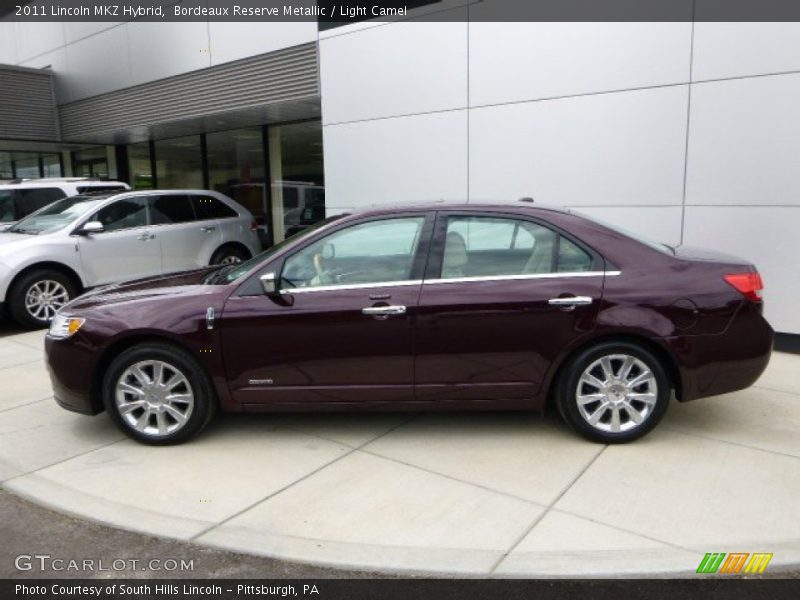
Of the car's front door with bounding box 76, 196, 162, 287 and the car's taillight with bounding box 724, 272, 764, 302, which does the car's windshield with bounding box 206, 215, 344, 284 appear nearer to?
the car's taillight with bounding box 724, 272, 764, 302

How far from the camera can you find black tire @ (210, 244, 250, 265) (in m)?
10.4

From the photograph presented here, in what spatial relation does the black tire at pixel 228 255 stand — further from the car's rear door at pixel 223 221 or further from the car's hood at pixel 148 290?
the car's hood at pixel 148 290

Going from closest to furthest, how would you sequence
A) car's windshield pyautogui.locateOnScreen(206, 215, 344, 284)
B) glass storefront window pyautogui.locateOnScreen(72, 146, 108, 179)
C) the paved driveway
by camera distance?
the paved driveway
car's windshield pyautogui.locateOnScreen(206, 215, 344, 284)
glass storefront window pyautogui.locateOnScreen(72, 146, 108, 179)

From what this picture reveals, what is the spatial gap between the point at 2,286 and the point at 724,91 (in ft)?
27.4

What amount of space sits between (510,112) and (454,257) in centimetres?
440

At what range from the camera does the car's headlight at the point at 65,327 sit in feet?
14.2

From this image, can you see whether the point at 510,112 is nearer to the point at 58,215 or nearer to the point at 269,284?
the point at 269,284

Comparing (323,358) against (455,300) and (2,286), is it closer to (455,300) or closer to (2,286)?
(455,300)

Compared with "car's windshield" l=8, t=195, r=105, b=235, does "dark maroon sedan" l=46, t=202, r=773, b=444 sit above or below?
below

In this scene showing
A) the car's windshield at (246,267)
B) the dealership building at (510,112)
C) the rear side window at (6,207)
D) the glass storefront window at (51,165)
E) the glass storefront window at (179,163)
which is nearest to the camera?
the car's windshield at (246,267)

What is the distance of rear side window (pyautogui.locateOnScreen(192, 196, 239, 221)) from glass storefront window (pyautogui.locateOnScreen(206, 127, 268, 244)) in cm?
346

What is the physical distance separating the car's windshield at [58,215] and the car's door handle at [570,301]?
7.15m

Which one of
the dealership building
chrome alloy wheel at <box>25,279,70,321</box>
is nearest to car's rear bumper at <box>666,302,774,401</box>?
the dealership building

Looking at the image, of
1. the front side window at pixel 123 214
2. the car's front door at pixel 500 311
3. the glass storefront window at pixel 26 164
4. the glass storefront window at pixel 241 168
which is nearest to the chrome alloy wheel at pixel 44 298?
the front side window at pixel 123 214
